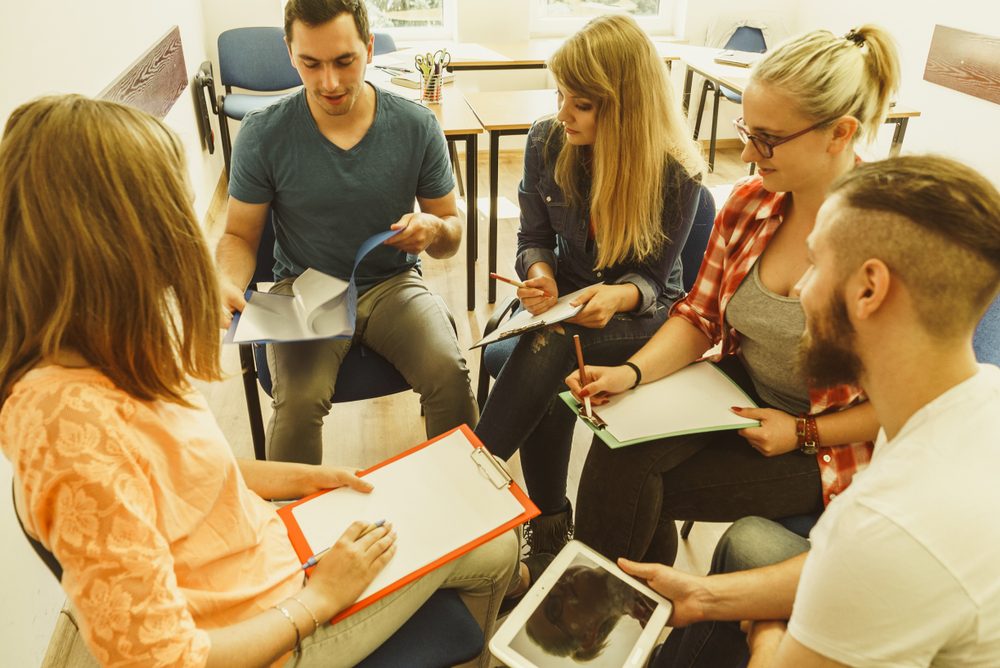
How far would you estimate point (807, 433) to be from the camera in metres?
1.25

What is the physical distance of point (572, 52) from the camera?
1.56 metres

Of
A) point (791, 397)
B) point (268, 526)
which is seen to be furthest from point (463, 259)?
point (268, 526)

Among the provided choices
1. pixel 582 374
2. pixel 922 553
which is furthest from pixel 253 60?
pixel 922 553

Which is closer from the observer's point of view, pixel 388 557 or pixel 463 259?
pixel 388 557

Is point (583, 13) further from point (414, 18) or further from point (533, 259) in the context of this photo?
point (533, 259)

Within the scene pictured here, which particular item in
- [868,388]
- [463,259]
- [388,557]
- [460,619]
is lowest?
[463,259]

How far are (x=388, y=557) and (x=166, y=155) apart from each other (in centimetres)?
62

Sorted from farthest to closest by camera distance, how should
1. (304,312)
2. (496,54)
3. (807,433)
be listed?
1. (496,54)
2. (304,312)
3. (807,433)

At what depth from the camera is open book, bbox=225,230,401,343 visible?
4.57 ft

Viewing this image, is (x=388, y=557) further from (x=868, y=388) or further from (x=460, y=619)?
(x=868, y=388)

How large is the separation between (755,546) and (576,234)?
36.0 inches

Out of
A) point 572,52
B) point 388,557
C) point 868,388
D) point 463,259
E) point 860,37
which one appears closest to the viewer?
point 868,388

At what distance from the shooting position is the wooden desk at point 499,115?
9.05 feet

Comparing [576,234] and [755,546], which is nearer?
[755,546]
